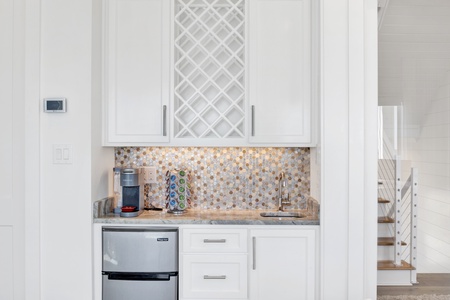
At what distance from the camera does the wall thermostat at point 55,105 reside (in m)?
2.34

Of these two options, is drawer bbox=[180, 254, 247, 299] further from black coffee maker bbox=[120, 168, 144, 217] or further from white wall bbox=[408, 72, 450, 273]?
white wall bbox=[408, 72, 450, 273]

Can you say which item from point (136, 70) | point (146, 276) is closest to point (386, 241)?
point (146, 276)

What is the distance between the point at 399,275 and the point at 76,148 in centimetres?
250

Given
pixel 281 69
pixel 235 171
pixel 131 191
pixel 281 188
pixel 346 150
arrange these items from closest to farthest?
pixel 346 150 → pixel 281 69 → pixel 131 191 → pixel 281 188 → pixel 235 171

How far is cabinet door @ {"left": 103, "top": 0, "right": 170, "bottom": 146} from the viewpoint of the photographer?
253 centimetres

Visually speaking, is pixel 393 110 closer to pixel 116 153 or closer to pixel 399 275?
pixel 399 275

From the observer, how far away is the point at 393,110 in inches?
105

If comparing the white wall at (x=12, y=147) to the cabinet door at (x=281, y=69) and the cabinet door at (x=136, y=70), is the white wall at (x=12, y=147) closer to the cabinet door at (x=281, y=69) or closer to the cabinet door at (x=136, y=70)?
the cabinet door at (x=136, y=70)

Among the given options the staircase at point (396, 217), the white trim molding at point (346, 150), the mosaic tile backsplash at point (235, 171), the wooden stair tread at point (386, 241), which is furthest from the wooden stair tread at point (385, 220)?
the mosaic tile backsplash at point (235, 171)

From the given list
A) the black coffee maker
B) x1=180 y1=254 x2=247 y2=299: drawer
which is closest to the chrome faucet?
x1=180 y1=254 x2=247 y2=299: drawer

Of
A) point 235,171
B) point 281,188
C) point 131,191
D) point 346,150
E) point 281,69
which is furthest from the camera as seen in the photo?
point 235,171

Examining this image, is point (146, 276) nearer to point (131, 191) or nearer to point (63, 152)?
point (131, 191)

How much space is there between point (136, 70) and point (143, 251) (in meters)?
1.26

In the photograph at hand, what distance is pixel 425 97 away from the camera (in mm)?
2682
